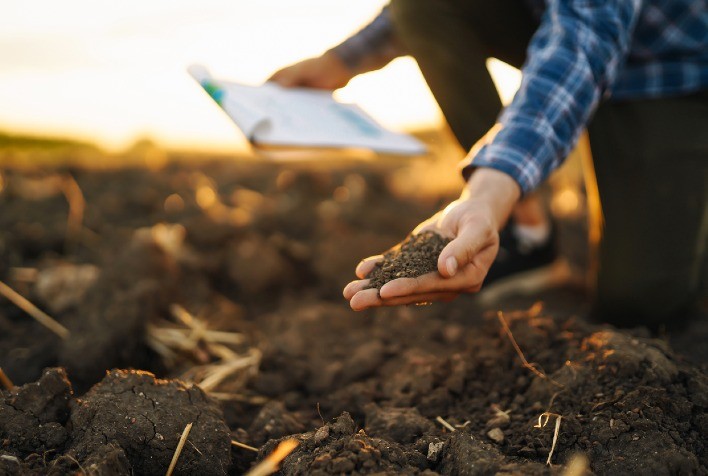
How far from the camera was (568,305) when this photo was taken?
233cm

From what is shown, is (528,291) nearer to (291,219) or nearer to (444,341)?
(444,341)

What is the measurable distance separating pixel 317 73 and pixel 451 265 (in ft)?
4.82

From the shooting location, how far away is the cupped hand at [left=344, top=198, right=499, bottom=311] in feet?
3.84

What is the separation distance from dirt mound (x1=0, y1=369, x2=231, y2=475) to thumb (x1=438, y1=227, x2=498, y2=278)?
1.93 ft

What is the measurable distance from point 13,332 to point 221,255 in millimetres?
962

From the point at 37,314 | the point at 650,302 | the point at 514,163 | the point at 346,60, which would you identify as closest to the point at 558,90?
the point at 514,163

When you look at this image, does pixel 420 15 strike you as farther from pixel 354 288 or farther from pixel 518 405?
pixel 518 405

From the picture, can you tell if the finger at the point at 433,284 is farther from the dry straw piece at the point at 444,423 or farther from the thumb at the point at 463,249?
the dry straw piece at the point at 444,423

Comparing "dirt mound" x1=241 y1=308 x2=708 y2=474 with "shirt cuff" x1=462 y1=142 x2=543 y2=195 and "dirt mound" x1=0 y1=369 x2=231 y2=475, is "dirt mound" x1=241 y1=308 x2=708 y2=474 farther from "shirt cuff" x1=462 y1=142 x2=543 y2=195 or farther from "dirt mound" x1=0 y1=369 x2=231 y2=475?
"shirt cuff" x1=462 y1=142 x2=543 y2=195

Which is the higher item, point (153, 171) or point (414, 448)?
point (414, 448)

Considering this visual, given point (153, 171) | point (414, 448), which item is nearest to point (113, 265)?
→ point (414, 448)

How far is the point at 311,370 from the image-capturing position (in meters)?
1.79

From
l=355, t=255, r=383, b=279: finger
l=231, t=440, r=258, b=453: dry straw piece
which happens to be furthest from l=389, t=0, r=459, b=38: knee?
l=231, t=440, r=258, b=453: dry straw piece

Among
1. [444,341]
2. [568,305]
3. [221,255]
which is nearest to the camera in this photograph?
[444,341]
